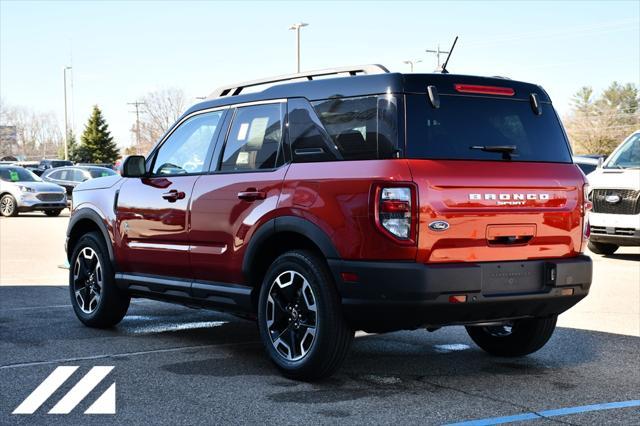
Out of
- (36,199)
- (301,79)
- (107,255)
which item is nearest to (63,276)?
(107,255)

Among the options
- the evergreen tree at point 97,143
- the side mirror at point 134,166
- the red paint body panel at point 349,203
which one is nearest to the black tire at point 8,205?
the side mirror at point 134,166

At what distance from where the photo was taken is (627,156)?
48.0ft

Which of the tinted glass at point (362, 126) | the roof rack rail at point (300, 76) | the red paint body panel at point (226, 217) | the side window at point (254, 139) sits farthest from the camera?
the side window at point (254, 139)

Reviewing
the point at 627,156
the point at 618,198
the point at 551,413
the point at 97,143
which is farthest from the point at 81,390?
the point at 97,143

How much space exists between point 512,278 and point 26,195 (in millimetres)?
25331

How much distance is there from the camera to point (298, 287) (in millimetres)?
5934

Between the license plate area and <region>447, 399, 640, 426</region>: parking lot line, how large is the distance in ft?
2.59

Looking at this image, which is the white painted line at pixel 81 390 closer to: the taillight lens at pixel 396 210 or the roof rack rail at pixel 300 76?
the taillight lens at pixel 396 210

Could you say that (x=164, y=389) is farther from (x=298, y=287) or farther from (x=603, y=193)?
(x=603, y=193)

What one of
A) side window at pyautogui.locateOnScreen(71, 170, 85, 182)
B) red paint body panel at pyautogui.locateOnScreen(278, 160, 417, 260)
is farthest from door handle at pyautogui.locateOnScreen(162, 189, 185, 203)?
side window at pyautogui.locateOnScreen(71, 170, 85, 182)

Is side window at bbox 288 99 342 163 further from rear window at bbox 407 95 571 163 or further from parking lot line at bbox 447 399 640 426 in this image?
Result: parking lot line at bbox 447 399 640 426

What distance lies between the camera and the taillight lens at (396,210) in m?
5.29

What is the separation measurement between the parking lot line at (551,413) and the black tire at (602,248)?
10.3 metres

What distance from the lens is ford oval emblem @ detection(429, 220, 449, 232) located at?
533cm
